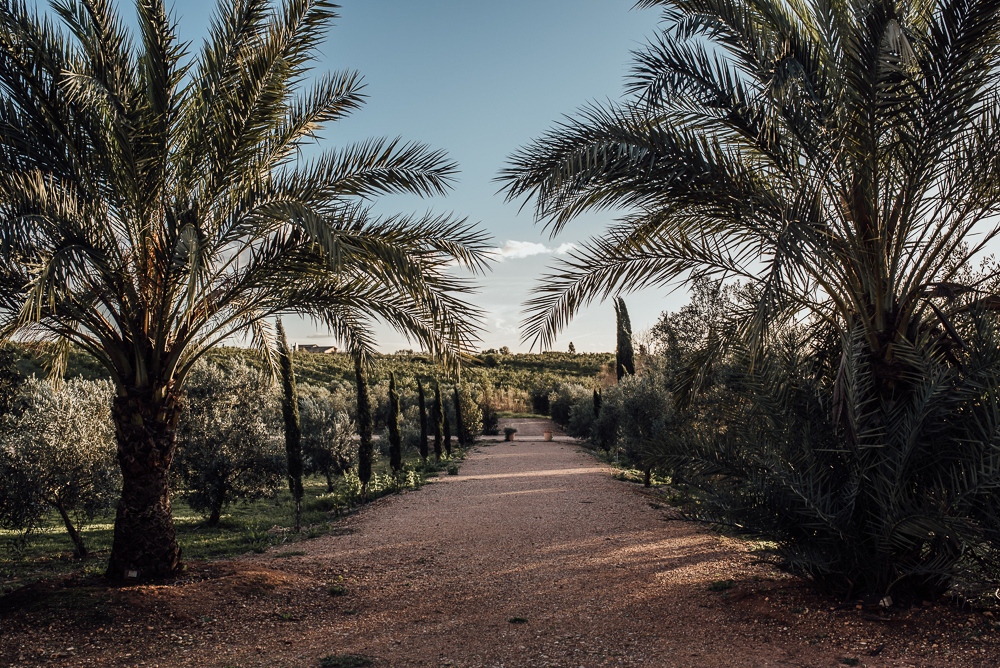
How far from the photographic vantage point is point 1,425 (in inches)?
320

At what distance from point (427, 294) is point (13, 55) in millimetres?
4371

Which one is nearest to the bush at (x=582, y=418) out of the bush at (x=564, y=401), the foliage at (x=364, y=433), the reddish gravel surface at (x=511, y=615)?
the bush at (x=564, y=401)

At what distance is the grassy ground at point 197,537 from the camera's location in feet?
24.7

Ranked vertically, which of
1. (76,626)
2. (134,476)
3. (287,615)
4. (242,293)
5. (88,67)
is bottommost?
(287,615)

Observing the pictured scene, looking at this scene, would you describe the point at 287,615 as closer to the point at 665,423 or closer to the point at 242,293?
the point at 242,293

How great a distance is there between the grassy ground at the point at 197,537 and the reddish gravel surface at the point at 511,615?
3.99 ft

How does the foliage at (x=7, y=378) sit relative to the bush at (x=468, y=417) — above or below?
above

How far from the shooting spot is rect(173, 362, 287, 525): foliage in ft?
39.2

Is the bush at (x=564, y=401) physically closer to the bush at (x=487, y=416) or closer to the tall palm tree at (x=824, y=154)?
the bush at (x=487, y=416)

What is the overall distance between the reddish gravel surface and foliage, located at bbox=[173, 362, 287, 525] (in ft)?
15.3

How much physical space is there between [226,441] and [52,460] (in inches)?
156

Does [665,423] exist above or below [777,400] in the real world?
below

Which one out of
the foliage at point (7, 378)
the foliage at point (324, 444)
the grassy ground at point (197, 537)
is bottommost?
the grassy ground at point (197, 537)

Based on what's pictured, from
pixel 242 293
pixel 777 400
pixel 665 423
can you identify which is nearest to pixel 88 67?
pixel 242 293
